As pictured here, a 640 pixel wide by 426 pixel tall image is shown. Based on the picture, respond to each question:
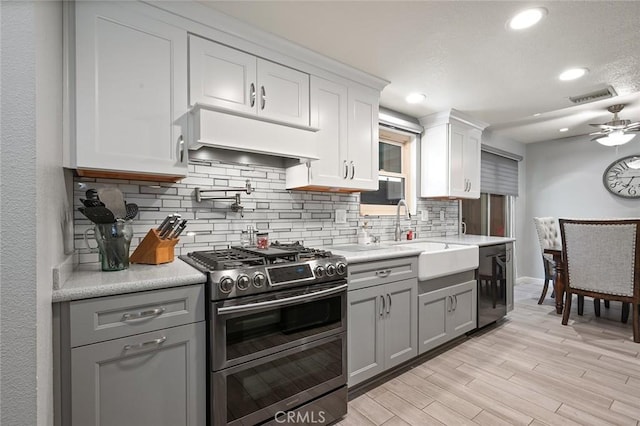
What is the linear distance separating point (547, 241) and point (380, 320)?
3.29 metres

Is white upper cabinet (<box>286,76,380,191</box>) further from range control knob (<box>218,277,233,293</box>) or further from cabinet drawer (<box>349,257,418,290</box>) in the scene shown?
range control knob (<box>218,277,233,293</box>)

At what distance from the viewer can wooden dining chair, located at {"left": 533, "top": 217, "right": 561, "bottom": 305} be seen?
408cm

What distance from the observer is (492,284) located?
3.19 meters

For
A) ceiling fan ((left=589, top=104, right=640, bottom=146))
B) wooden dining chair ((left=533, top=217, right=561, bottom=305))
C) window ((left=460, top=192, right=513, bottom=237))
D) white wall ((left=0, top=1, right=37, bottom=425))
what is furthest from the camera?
→ window ((left=460, top=192, right=513, bottom=237))

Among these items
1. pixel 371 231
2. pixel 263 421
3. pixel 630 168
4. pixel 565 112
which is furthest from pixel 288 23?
pixel 630 168

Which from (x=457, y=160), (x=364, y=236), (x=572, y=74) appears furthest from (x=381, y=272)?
(x=572, y=74)

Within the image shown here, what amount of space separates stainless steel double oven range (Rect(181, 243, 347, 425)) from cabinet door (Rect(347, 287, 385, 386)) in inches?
5.9

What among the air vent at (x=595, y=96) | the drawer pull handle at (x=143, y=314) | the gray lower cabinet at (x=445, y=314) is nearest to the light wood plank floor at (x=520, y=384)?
the gray lower cabinet at (x=445, y=314)

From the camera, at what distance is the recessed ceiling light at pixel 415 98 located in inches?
117

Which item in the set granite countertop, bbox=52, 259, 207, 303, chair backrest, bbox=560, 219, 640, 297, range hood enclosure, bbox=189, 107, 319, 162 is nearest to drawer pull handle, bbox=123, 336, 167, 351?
granite countertop, bbox=52, 259, 207, 303

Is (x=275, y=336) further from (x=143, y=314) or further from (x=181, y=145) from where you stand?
(x=181, y=145)

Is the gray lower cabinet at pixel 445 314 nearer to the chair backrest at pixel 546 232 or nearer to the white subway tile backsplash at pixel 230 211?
the white subway tile backsplash at pixel 230 211

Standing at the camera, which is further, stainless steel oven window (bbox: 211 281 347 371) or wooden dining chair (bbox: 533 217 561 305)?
wooden dining chair (bbox: 533 217 561 305)

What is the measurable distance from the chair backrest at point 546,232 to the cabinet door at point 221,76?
4.02 meters
